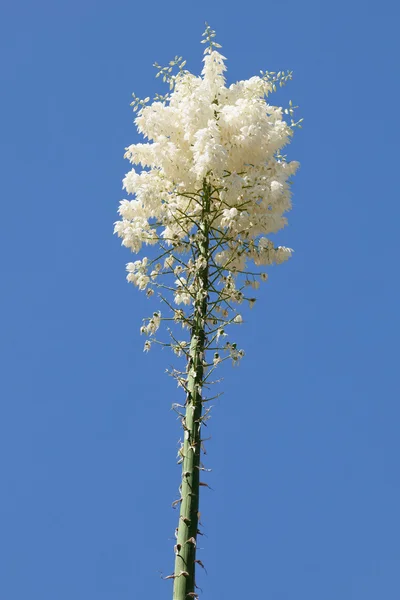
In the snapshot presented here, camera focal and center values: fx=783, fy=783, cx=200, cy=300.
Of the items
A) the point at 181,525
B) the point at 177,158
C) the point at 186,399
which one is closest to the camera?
the point at 181,525

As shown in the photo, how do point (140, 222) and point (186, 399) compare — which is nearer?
point (186, 399)

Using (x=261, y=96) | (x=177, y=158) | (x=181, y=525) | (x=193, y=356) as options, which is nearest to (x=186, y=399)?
(x=193, y=356)

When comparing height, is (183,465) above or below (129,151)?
below

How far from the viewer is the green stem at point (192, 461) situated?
258 inches

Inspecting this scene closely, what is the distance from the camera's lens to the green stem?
656 cm

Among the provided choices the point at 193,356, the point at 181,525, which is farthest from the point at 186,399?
the point at 181,525

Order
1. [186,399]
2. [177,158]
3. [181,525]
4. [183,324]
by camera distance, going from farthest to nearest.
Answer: [177,158] < [183,324] < [186,399] < [181,525]

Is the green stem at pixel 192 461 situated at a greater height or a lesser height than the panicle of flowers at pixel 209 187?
lesser

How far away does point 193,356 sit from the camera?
7.42 m

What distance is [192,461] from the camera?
691cm

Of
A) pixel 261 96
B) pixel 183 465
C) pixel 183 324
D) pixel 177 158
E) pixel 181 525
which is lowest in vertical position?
pixel 181 525

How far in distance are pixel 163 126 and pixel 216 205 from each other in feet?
3.63

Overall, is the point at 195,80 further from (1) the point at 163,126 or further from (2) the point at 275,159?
(2) the point at 275,159

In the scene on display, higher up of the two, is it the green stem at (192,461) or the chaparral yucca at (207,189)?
the chaparral yucca at (207,189)
